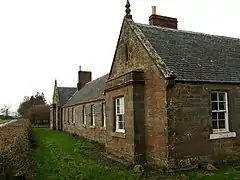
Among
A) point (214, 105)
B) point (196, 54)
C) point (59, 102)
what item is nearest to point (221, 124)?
point (214, 105)

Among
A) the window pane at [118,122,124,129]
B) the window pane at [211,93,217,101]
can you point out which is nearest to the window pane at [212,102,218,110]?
the window pane at [211,93,217,101]

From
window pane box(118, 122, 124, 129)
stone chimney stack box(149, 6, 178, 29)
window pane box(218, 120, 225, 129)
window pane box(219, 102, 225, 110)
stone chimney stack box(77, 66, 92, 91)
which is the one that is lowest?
window pane box(118, 122, 124, 129)

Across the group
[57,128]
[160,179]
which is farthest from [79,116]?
[160,179]

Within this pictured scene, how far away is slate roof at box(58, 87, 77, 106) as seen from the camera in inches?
1905

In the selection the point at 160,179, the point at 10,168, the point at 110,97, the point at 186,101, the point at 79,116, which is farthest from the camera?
the point at 79,116

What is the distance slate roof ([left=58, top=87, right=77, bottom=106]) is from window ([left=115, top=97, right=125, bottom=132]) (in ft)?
107

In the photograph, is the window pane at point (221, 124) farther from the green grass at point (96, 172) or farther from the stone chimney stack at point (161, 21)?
the stone chimney stack at point (161, 21)

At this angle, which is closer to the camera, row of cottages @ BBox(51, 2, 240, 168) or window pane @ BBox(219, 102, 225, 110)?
row of cottages @ BBox(51, 2, 240, 168)

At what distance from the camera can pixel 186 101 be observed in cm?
1263

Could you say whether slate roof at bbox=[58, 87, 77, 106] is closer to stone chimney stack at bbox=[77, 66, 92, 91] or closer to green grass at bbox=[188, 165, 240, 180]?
stone chimney stack at bbox=[77, 66, 92, 91]

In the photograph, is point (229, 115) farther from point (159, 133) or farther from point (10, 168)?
point (10, 168)

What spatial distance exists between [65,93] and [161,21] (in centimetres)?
3420

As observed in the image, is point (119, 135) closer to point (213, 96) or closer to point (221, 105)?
point (213, 96)

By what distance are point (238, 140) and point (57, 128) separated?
3980cm
